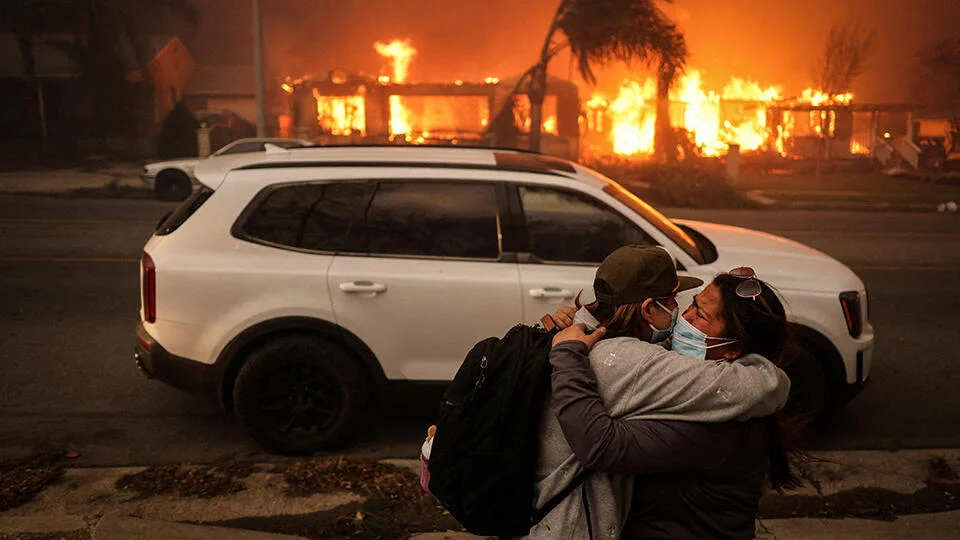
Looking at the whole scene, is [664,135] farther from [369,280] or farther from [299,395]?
[299,395]

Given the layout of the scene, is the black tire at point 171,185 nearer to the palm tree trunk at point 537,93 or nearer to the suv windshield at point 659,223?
the palm tree trunk at point 537,93

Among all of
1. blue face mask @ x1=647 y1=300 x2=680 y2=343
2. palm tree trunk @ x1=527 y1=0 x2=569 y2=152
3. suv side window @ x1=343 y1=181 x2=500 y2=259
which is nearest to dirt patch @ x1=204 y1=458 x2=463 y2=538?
suv side window @ x1=343 y1=181 x2=500 y2=259

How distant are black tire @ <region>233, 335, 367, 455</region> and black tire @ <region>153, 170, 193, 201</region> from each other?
15.1 m

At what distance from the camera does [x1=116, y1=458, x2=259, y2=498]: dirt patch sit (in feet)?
15.8

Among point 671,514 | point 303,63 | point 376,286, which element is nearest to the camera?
point 671,514

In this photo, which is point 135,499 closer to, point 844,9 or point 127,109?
point 127,109

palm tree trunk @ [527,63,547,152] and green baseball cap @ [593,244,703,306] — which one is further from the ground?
palm tree trunk @ [527,63,547,152]

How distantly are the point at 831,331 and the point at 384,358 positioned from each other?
8.64 ft

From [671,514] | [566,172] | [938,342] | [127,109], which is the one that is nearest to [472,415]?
[671,514]

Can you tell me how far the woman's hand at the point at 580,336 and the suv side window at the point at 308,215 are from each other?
3181mm

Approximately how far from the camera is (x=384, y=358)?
5.26 m

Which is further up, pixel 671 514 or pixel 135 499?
Answer: pixel 671 514

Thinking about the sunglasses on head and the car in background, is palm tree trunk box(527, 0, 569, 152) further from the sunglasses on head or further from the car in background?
the sunglasses on head

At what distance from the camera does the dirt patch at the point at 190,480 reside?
482 cm
